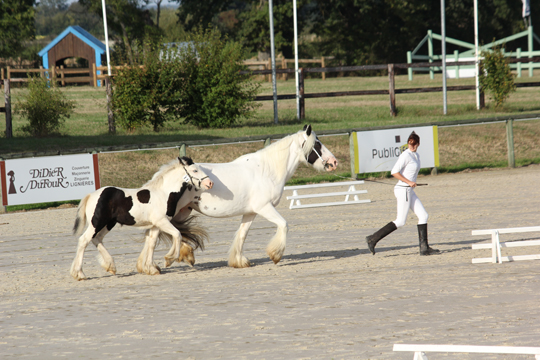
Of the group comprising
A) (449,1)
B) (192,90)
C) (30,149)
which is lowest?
(30,149)

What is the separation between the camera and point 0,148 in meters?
19.9

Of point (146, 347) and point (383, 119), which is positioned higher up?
point (383, 119)

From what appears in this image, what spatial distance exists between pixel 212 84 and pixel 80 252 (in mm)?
16308

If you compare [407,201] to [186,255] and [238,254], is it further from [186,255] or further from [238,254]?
[186,255]

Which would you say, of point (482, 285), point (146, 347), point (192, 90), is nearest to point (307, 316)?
point (146, 347)

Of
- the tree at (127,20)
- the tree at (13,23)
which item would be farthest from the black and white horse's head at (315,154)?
the tree at (13,23)

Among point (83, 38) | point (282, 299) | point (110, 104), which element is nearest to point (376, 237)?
point (282, 299)

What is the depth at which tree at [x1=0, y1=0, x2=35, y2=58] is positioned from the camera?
3891 centimetres

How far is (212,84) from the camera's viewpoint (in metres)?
23.7

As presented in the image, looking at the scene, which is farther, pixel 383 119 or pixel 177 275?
pixel 383 119

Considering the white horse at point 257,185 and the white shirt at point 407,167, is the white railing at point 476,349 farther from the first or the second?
the white shirt at point 407,167

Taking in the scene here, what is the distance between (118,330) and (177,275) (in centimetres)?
243

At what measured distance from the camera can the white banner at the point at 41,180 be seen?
14883 millimetres

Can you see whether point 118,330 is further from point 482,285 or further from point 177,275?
point 482,285
